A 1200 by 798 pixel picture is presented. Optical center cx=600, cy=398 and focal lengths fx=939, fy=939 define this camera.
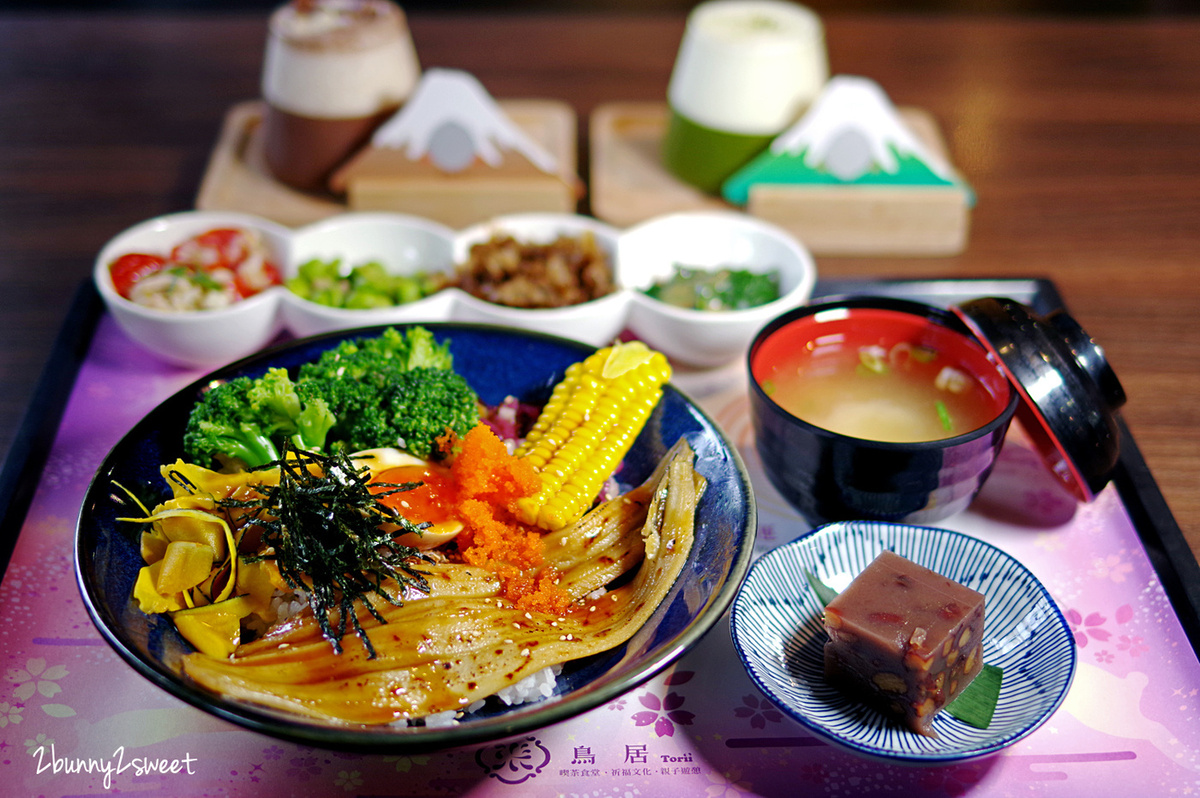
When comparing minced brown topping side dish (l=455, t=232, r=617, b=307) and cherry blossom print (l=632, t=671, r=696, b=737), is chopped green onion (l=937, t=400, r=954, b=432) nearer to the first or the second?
cherry blossom print (l=632, t=671, r=696, b=737)

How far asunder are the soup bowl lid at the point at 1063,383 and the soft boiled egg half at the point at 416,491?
0.96m

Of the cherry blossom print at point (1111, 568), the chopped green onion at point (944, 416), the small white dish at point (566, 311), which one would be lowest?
the cherry blossom print at point (1111, 568)

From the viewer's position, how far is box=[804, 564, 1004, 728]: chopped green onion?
1.36 meters

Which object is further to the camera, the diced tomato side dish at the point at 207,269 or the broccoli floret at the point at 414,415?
the diced tomato side dish at the point at 207,269

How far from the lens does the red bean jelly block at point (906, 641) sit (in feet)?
4.23

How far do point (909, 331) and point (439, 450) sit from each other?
3.08 ft

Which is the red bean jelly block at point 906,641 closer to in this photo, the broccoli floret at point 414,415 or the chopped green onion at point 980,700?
the chopped green onion at point 980,700

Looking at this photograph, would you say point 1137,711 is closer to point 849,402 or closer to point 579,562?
point 849,402

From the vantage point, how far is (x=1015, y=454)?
193 centimetres

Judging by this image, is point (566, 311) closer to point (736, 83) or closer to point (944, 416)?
point (944, 416)

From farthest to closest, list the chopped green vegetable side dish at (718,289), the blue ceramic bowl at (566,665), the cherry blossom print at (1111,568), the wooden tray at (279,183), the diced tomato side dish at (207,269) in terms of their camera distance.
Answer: the wooden tray at (279,183) < the chopped green vegetable side dish at (718,289) < the diced tomato side dish at (207,269) < the cherry blossom print at (1111,568) < the blue ceramic bowl at (566,665)

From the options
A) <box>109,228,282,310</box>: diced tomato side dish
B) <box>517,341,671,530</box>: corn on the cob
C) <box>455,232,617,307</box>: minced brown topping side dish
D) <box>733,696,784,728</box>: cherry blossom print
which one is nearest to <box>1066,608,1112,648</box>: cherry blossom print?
<box>733,696,784,728</box>: cherry blossom print

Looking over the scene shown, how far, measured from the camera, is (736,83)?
8.77 ft

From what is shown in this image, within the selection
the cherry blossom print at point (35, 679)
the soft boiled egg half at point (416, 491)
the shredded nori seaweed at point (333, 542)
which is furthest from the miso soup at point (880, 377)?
the cherry blossom print at point (35, 679)
